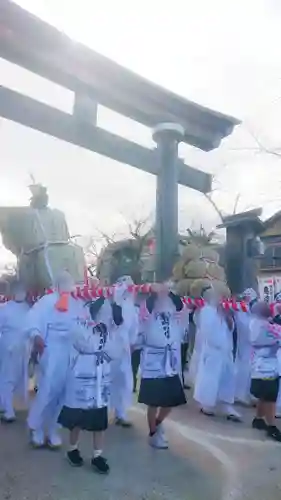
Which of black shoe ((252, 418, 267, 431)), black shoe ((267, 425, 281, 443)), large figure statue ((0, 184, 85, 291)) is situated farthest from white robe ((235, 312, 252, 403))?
large figure statue ((0, 184, 85, 291))

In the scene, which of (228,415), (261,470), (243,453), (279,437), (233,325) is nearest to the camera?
(261,470)

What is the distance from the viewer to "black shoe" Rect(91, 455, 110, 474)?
4.89 m

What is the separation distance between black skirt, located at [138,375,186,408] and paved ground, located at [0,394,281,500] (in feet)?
1.55

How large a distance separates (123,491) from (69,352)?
163 cm

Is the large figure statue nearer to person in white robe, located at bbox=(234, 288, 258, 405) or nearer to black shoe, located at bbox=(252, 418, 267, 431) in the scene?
black shoe, located at bbox=(252, 418, 267, 431)

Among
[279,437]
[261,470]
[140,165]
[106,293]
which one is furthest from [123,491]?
[140,165]

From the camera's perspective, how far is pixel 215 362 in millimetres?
7750

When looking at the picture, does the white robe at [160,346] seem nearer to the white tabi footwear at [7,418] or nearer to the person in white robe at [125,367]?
the person in white robe at [125,367]

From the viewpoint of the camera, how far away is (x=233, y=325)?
8.02 meters

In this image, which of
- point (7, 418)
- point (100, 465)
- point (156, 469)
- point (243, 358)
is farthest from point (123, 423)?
point (243, 358)

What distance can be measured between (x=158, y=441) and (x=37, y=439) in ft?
4.04

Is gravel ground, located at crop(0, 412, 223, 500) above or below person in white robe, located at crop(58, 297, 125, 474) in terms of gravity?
below

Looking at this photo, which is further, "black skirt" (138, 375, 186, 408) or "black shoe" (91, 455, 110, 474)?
"black skirt" (138, 375, 186, 408)

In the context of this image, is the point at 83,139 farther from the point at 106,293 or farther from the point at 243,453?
the point at 243,453
